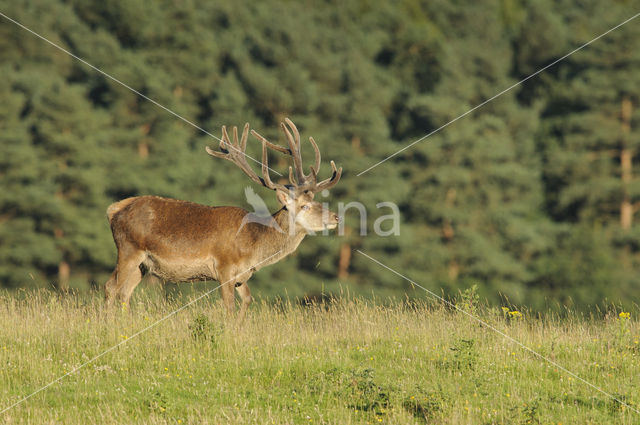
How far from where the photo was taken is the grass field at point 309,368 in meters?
6.13

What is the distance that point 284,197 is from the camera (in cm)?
1023

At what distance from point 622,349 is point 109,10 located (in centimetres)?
3139

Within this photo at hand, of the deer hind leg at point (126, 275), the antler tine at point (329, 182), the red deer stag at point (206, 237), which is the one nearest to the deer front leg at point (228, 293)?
the red deer stag at point (206, 237)

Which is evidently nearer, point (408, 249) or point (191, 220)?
point (191, 220)

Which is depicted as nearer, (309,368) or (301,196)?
(309,368)

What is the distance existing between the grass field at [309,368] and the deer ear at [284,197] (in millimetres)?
1613

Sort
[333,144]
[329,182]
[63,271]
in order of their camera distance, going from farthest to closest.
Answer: [333,144] → [63,271] → [329,182]

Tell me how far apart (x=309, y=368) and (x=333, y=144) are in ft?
75.7

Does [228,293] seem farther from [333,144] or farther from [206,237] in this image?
[333,144]

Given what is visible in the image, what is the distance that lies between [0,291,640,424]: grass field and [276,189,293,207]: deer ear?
1613 mm

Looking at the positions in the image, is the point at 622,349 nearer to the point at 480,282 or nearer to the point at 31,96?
the point at 480,282

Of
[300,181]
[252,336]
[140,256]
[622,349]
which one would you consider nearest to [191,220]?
[140,256]

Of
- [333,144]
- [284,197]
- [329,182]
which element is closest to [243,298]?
[284,197]

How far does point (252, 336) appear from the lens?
8.20 m
